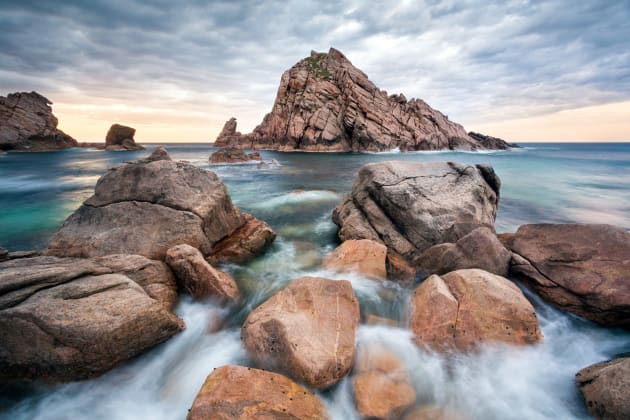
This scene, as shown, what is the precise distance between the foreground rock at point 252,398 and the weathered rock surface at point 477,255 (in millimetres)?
4499

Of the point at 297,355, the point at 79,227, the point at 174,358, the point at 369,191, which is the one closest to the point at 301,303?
the point at 297,355

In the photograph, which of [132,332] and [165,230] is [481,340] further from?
[165,230]

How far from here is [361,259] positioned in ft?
24.0

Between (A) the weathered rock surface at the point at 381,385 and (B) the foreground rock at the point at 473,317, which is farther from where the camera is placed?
(B) the foreground rock at the point at 473,317

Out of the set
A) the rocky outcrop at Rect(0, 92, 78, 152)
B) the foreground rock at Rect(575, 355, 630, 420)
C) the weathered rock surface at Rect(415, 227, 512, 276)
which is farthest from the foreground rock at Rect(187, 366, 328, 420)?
the rocky outcrop at Rect(0, 92, 78, 152)

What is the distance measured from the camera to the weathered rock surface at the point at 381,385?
3705 mm

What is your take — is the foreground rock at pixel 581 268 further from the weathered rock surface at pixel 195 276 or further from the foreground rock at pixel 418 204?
the weathered rock surface at pixel 195 276

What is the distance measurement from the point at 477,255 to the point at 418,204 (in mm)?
2251

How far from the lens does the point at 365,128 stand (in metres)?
72.0

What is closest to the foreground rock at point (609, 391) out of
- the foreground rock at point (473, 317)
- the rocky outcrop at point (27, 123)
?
the foreground rock at point (473, 317)

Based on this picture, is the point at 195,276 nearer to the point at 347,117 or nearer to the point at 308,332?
the point at 308,332

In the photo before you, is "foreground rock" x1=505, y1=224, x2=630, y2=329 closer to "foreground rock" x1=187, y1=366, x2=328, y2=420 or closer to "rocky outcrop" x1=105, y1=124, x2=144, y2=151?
"foreground rock" x1=187, y1=366, x2=328, y2=420

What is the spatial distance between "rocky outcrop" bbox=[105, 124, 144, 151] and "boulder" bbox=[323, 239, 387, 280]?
370 ft

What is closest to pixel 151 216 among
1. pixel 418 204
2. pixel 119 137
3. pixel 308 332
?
pixel 308 332
